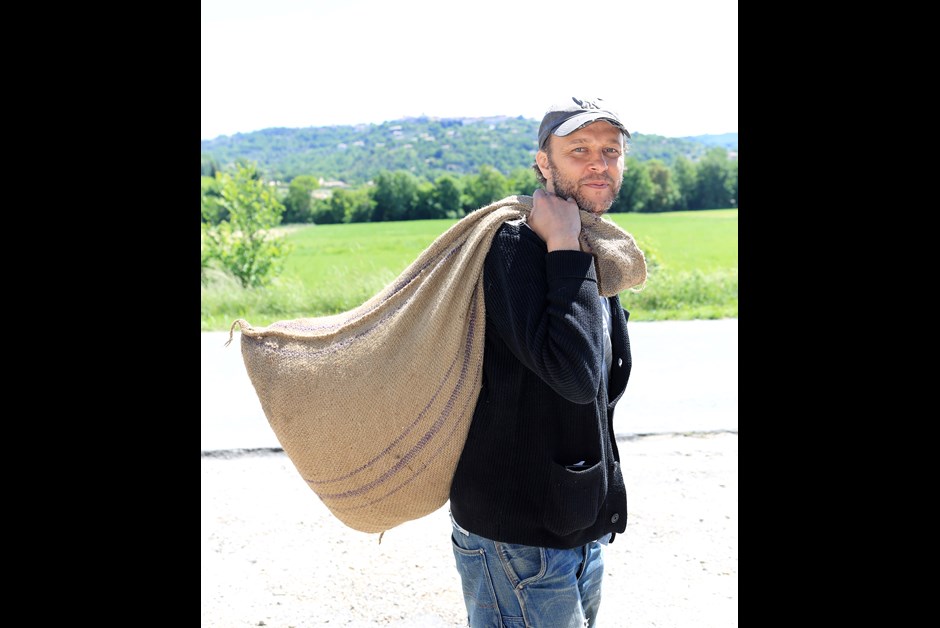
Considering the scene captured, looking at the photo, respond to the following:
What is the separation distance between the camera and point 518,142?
41.3 m

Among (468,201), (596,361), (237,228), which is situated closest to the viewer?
(596,361)

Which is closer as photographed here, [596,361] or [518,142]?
[596,361]

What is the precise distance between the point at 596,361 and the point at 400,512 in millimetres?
732

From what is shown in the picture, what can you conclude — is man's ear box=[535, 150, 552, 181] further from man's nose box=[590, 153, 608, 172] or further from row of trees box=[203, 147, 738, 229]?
row of trees box=[203, 147, 738, 229]

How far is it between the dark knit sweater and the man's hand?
0.09ft

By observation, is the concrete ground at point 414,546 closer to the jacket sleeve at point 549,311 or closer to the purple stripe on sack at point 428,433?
the purple stripe on sack at point 428,433

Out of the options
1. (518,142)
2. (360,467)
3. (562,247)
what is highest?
(518,142)

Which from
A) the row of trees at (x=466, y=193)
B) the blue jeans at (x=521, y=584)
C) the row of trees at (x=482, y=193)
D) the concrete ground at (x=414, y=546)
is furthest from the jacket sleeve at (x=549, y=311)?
the row of trees at (x=482, y=193)

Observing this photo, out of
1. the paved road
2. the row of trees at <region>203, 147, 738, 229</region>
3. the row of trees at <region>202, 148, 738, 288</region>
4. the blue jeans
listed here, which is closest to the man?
the blue jeans

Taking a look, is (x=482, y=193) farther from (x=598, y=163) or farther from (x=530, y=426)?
(x=530, y=426)

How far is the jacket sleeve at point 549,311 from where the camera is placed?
1965 millimetres

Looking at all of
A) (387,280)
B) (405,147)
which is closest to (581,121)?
(387,280)
